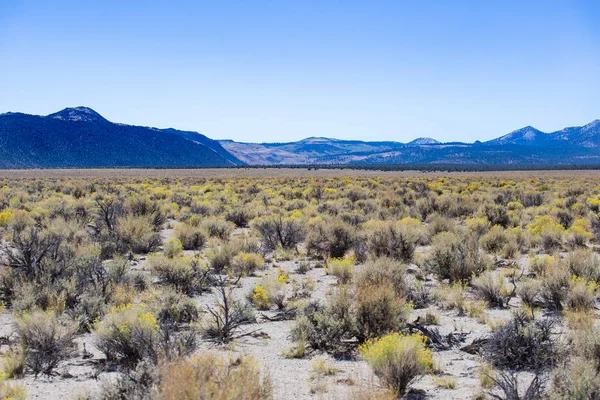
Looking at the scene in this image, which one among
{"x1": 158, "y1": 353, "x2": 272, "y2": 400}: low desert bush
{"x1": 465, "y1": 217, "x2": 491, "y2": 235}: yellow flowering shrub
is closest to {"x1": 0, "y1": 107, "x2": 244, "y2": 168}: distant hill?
{"x1": 465, "y1": 217, "x2": 491, "y2": 235}: yellow flowering shrub

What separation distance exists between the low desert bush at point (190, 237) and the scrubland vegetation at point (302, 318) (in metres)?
0.04

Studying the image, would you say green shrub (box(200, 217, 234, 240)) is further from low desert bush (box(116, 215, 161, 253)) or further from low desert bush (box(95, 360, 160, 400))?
low desert bush (box(95, 360, 160, 400))

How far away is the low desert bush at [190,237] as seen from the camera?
14.4m

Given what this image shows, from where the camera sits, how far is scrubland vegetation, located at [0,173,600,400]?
5277 millimetres

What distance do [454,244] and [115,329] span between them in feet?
25.0

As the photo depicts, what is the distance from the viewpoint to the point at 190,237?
1441cm

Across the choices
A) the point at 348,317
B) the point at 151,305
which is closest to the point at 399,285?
the point at 348,317

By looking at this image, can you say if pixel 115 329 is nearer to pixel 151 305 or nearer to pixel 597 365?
pixel 151 305

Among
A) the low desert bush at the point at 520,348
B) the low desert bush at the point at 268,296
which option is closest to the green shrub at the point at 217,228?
the low desert bush at the point at 268,296

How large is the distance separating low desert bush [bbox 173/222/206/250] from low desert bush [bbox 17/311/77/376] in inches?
305

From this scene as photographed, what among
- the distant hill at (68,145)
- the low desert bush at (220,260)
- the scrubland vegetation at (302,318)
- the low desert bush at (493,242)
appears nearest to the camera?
the scrubland vegetation at (302,318)

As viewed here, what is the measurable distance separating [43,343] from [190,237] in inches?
323

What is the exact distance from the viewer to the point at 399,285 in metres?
8.77

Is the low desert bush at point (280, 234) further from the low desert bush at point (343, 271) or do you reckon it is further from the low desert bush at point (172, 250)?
the low desert bush at point (343, 271)
